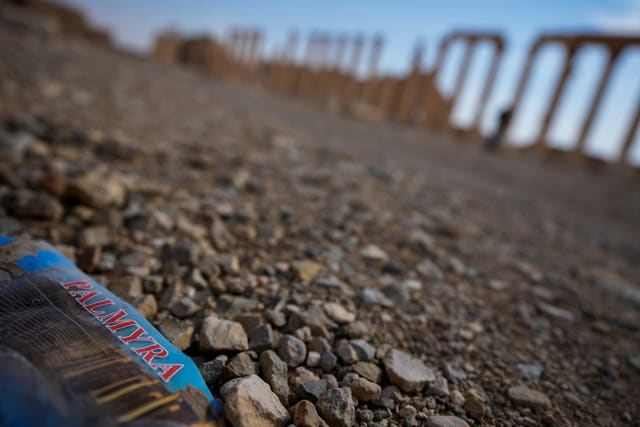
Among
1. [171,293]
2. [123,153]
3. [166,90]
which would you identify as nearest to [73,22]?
[166,90]

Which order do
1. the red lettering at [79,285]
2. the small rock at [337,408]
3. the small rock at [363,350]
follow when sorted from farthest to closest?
the small rock at [363,350] < the red lettering at [79,285] < the small rock at [337,408]

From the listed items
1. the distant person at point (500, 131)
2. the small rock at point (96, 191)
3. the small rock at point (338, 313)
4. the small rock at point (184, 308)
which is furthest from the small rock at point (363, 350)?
the distant person at point (500, 131)

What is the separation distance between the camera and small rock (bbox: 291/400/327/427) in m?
0.92

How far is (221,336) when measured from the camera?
44.6 inches

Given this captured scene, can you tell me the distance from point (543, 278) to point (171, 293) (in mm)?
2114

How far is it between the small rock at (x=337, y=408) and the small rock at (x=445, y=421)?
0.22 meters

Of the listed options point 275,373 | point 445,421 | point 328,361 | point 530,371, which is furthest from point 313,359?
point 530,371

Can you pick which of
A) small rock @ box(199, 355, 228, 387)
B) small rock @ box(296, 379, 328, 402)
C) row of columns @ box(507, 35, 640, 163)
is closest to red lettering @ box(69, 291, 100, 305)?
small rock @ box(199, 355, 228, 387)

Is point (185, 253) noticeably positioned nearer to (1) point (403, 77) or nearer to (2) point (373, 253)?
(2) point (373, 253)

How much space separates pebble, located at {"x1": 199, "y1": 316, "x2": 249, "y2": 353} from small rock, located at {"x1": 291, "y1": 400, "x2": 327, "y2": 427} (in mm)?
275

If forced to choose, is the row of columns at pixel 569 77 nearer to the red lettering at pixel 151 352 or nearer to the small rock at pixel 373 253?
the small rock at pixel 373 253

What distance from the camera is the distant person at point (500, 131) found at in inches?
437

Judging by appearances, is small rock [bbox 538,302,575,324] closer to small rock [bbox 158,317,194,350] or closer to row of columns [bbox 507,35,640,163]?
small rock [bbox 158,317,194,350]

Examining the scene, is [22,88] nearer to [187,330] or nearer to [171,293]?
[171,293]
